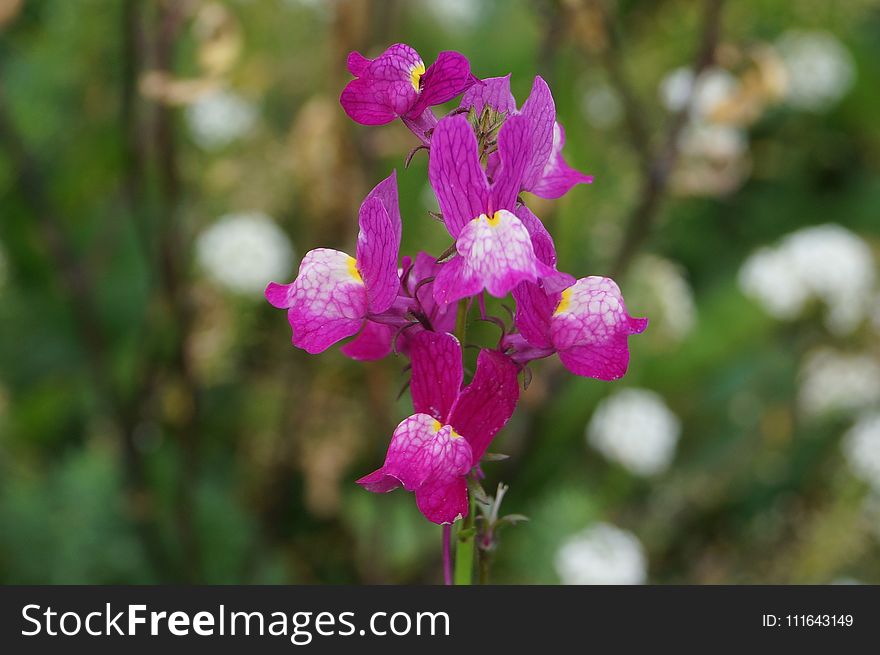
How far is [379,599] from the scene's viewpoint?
56cm

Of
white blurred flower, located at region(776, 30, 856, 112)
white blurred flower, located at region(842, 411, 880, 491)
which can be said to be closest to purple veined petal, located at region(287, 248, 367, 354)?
white blurred flower, located at region(842, 411, 880, 491)

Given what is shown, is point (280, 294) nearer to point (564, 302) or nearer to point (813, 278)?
point (564, 302)

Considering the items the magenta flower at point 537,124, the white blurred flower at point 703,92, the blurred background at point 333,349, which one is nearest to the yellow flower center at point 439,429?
the magenta flower at point 537,124

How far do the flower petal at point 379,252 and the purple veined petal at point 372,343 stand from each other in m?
0.06

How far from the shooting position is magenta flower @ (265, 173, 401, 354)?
1.45 feet

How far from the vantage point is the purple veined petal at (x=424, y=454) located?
0.42m

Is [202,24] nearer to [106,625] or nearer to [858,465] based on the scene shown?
[106,625]

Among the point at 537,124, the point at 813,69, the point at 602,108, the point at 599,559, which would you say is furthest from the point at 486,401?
the point at 813,69

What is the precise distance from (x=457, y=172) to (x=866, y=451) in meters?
1.00

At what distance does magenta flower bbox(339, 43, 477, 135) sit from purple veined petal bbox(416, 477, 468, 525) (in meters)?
0.17

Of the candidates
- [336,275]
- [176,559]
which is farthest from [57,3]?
[336,275]

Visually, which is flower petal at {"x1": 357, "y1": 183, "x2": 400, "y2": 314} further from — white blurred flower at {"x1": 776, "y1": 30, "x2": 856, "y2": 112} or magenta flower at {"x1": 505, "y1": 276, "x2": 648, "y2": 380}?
white blurred flower at {"x1": 776, "y1": 30, "x2": 856, "y2": 112}

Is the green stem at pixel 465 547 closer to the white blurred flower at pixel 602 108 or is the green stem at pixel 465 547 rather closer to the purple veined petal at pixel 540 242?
the purple veined petal at pixel 540 242

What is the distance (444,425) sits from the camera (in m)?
0.44
